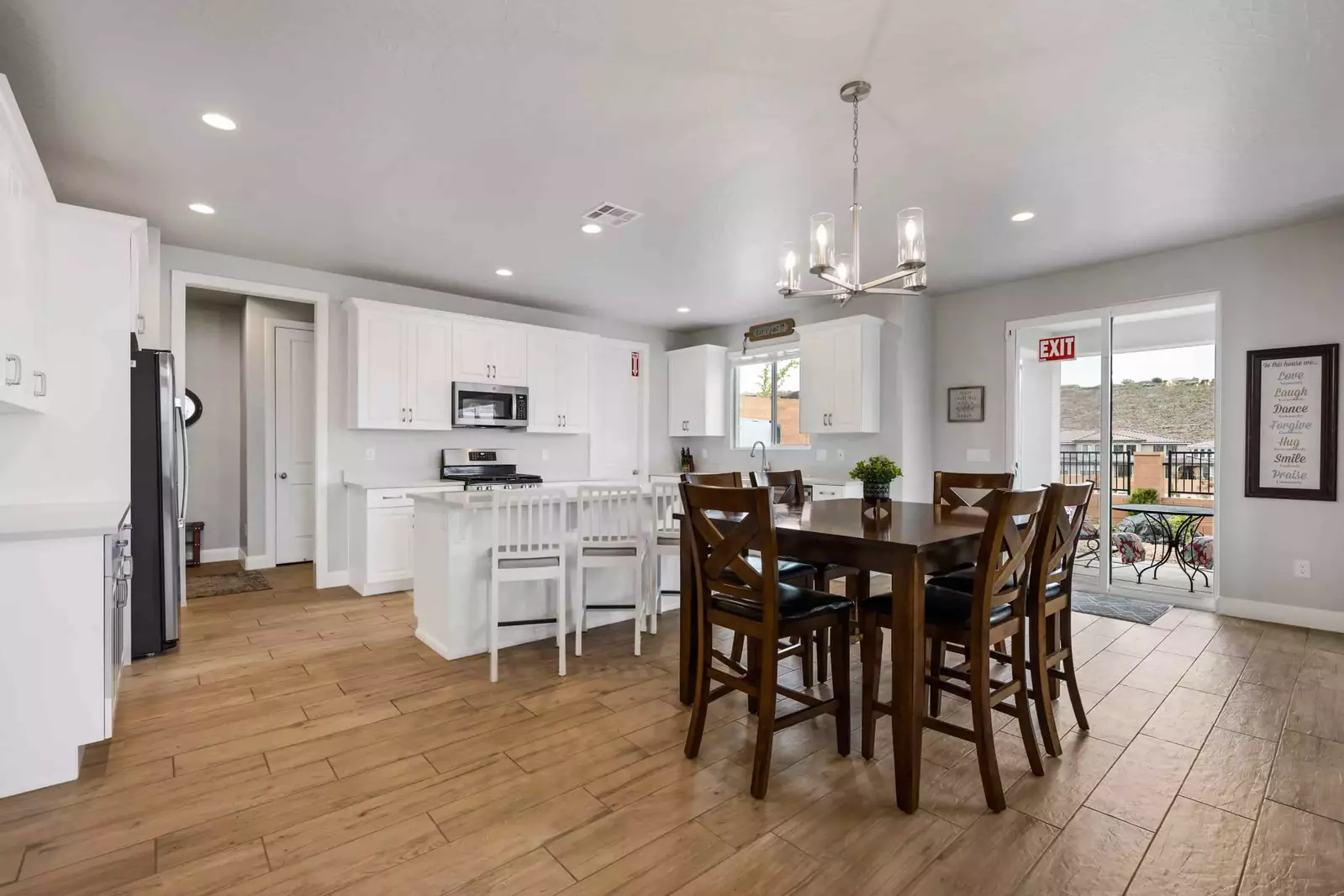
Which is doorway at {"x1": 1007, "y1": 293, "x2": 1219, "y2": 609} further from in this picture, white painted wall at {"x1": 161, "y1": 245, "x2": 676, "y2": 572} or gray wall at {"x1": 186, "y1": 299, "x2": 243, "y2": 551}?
gray wall at {"x1": 186, "y1": 299, "x2": 243, "y2": 551}

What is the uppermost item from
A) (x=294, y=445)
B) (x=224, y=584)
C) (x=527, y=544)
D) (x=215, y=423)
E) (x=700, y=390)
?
(x=700, y=390)

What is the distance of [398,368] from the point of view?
16.8ft

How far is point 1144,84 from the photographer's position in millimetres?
2412

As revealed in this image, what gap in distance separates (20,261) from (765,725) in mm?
3255

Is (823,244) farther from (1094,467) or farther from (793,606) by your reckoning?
(1094,467)

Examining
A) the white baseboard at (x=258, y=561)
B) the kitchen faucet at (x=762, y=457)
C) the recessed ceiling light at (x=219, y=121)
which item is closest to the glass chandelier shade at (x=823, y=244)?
the recessed ceiling light at (x=219, y=121)

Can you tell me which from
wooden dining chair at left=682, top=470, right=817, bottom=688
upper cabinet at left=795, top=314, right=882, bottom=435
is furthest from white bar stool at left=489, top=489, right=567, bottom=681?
upper cabinet at left=795, top=314, right=882, bottom=435

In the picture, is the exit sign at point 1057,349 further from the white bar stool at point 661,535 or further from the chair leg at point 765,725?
the chair leg at point 765,725

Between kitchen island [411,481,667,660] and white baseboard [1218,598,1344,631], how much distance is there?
406cm

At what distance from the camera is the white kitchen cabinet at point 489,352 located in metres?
5.51

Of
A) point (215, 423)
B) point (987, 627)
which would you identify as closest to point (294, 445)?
point (215, 423)

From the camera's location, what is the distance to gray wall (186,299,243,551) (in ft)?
20.0

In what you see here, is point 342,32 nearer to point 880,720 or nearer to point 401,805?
point 401,805

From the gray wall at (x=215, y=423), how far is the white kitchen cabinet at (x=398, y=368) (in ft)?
7.24
